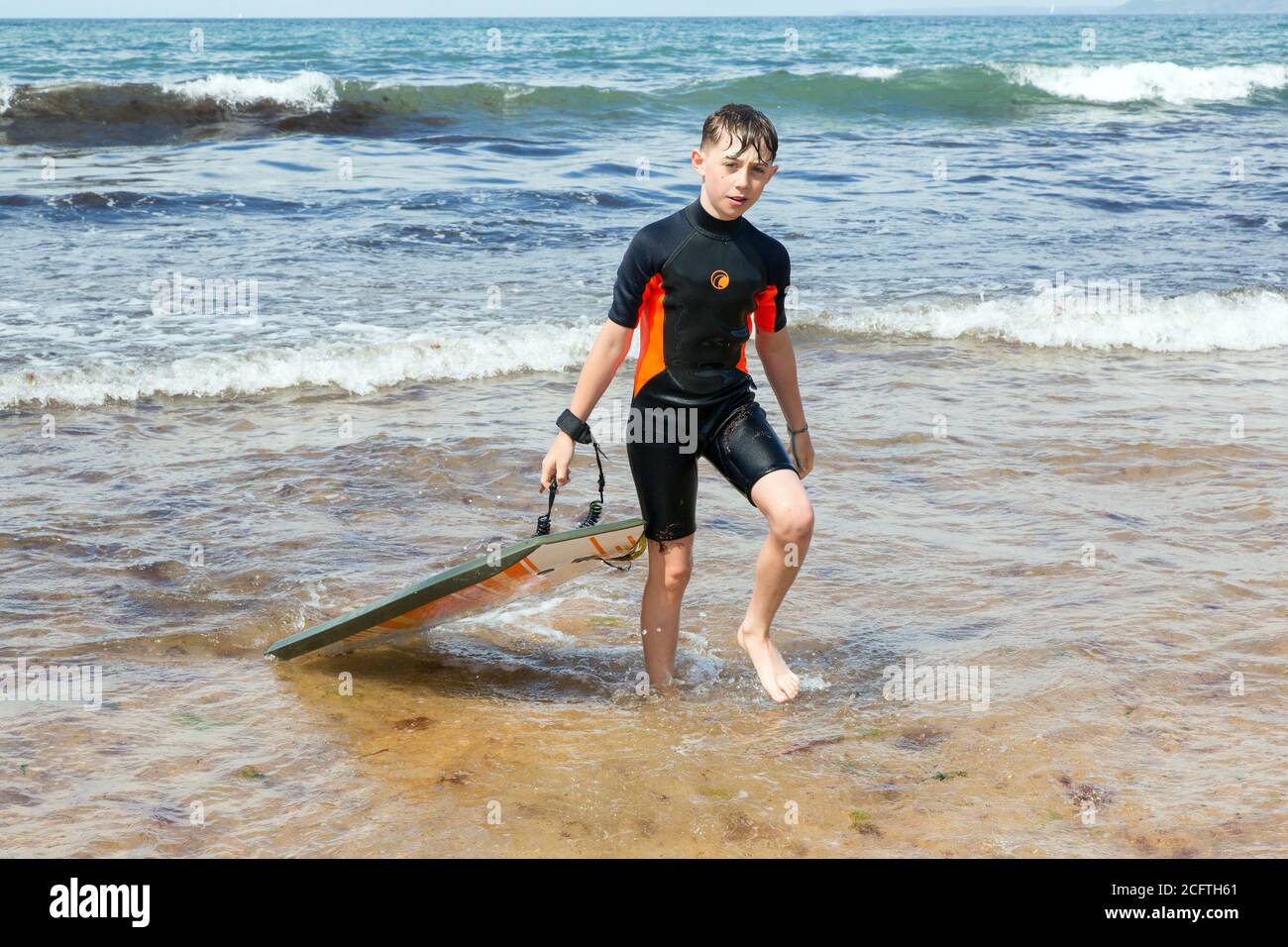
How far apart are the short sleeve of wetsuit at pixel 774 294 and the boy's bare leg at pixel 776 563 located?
52 centimetres

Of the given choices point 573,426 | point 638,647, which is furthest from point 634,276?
point 638,647

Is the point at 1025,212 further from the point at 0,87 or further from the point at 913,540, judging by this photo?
the point at 0,87

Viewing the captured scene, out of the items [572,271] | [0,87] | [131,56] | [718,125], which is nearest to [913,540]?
[718,125]

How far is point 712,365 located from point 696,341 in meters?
0.11

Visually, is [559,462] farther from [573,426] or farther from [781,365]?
[781,365]

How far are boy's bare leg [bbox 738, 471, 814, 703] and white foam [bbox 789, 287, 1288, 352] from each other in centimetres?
577

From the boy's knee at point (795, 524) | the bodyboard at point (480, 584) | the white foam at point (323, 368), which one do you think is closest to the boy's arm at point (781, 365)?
the boy's knee at point (795, 524)

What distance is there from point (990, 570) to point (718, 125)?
95.6 inches

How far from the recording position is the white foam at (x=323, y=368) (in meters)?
7.38

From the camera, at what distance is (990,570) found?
5059mm

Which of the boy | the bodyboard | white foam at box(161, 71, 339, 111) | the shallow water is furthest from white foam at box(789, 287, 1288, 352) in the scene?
white foam at box(161, 71, 339, 111)

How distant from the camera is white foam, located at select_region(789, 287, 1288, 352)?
911cm

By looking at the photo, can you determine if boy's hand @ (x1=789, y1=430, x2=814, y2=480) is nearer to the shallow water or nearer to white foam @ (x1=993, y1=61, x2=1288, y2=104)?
the shallow water

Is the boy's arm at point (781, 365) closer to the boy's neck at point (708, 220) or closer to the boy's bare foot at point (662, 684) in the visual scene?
the boy's neck at point (708, 220)
